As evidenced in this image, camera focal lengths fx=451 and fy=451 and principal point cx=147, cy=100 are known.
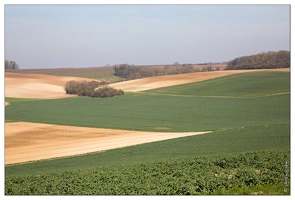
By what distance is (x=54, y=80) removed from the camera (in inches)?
792

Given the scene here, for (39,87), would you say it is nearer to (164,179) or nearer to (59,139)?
(59,139)

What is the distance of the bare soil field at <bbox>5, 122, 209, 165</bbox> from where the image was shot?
46.9 feet

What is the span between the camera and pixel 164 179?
33.6 feet

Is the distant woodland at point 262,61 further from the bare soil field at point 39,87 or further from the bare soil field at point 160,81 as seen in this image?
the bare soil field at point 39,87

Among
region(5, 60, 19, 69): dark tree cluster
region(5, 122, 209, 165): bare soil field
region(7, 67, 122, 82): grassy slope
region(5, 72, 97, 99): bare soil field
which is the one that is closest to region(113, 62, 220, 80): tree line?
region(7, 67, 122, 82): grassy slope

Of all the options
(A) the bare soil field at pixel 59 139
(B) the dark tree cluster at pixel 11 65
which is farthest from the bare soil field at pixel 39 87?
(B) the dark tree cluster at pixel 11 65

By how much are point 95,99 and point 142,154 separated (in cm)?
717

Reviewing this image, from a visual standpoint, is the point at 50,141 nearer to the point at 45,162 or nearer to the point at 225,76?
the point at 45,162

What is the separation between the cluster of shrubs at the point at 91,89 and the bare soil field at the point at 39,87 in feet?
1.45

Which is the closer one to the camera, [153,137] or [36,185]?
[36,185]

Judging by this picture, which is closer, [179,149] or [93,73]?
[179,149]

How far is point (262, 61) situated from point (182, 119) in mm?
4775

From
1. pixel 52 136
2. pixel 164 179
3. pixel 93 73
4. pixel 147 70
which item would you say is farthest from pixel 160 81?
pixel 164 179
